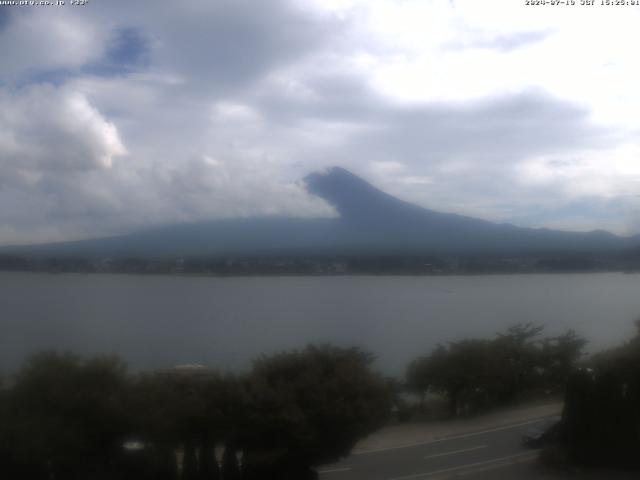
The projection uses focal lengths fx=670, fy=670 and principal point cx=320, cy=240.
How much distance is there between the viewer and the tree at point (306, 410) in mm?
11273

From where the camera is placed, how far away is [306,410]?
11.5 metres

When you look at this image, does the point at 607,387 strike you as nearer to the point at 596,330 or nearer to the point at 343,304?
the point at 596,330

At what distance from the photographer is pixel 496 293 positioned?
105ft

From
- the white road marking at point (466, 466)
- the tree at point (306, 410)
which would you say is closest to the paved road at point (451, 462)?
the white road marking at point (466, 466)

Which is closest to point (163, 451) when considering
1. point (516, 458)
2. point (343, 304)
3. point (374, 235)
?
point (516, 458)

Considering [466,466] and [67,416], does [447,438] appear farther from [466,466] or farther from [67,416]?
[67,416]

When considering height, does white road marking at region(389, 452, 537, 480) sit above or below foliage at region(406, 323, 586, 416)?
below

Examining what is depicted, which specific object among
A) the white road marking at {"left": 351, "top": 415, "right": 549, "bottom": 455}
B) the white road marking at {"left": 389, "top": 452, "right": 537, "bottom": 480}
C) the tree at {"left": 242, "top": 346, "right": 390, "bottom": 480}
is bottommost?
the white road marking at {"left": 351, "top": 415, "right": 549, "bottom": 455}

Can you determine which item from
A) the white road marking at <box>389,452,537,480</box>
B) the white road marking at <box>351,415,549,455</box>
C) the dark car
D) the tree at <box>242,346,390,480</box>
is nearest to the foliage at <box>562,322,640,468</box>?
the dark car

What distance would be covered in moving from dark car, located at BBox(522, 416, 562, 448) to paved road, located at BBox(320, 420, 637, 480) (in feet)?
0.63

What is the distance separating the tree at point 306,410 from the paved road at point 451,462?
0.88 metres

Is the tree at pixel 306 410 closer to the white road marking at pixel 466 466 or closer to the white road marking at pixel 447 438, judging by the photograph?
the white road marking at pixel 466 466

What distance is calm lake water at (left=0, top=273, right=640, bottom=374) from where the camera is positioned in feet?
56.0

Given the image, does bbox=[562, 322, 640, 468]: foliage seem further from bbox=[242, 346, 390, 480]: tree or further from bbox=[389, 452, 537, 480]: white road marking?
bbox=[242, 346, 390, 480]: tree
